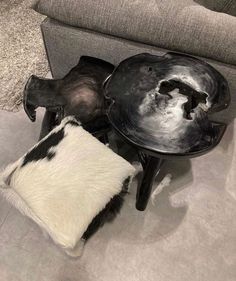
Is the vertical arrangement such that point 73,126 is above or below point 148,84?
below

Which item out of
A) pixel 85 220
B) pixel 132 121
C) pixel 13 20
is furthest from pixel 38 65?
pixel 85 220

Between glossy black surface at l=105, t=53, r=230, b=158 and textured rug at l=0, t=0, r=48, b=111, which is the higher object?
glossy black surface at l=105, t=53, r=230, b=158

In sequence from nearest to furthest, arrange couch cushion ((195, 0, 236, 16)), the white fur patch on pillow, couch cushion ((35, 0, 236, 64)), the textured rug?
1. the white fur patch on pillow
2. couch cushion ((35, 0, 236, 64))
3. couch cushion ((195, 0, 236, 16))
4. the textured rug

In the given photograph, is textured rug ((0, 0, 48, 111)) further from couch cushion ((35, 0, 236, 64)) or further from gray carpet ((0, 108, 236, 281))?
couch cushion ((35, 0, 236, 64))

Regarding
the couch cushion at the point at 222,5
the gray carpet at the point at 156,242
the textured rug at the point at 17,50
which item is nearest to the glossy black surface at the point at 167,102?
the couch cushion at the point at 222,5

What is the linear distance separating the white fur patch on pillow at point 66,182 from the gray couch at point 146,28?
1.29ft

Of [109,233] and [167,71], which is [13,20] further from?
[109,233]

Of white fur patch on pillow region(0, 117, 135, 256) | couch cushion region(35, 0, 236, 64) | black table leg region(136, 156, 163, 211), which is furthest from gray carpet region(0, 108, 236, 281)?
couch cushion region(35, 0, 236, 64)

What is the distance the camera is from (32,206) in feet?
2.80

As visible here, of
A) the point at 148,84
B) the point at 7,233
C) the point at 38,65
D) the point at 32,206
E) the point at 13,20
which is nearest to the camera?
the point at 32,206

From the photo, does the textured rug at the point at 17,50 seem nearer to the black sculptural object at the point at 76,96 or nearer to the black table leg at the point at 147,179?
the black sculptural object at the point at 76,96

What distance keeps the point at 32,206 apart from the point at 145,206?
52cm

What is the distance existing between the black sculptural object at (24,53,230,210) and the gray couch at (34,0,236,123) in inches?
2.7

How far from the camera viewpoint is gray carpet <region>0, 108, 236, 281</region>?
111 centimetres
